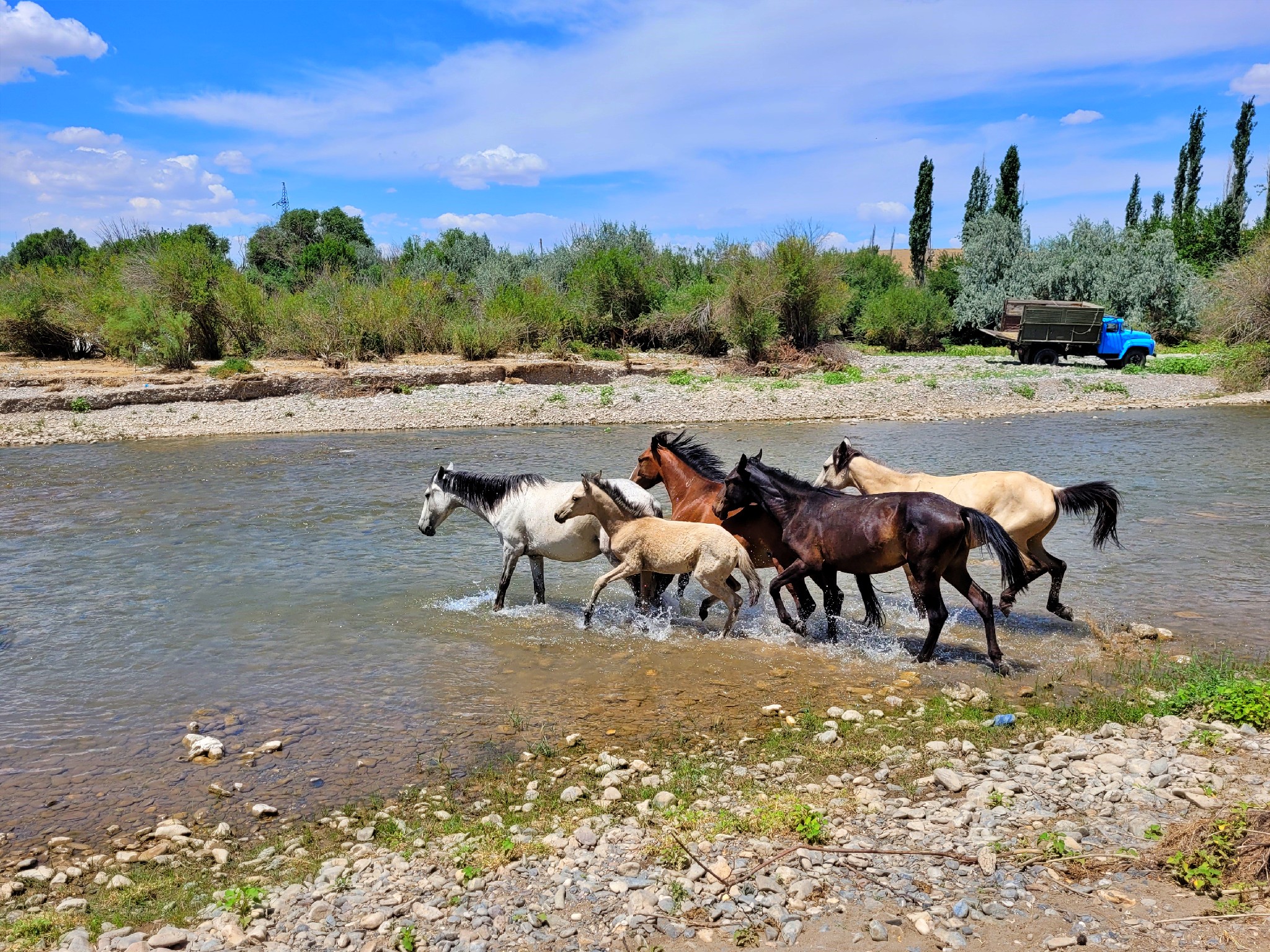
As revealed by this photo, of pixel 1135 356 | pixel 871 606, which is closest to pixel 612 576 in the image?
pixel 871 606

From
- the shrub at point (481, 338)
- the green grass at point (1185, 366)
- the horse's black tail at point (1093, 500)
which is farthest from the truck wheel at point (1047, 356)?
the horse's black tail at point (1093, 500)

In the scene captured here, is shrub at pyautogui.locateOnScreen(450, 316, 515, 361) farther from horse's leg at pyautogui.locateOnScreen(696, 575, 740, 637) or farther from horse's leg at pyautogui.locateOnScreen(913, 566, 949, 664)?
horse's leg at pyautogui.locateOnScreen(913, 566, 949, 664)

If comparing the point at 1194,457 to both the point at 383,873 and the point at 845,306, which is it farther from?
the point at 845,306

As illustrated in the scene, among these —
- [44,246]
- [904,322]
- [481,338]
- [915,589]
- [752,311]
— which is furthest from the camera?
[44,246]

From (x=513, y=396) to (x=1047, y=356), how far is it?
65.0 ft

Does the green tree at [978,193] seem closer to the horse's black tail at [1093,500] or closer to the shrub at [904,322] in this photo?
the shrub at [904,322]

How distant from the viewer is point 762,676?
746 centimetres

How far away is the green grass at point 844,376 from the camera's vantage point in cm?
2906

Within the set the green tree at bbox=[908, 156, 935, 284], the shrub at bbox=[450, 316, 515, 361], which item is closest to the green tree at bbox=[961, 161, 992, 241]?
the green tree at bbox=[908, 156, 935, 284]

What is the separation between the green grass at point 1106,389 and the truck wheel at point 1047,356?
4425mm

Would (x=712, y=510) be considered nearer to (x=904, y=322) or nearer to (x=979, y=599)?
(x=979, y=599)

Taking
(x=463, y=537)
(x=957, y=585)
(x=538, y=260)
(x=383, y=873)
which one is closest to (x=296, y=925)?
(x=383, y=873)

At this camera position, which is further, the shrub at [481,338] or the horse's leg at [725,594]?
the shrub at [481,338]

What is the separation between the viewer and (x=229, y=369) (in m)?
27.4
